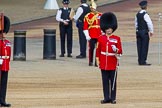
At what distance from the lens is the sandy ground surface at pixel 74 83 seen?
53.3 ft

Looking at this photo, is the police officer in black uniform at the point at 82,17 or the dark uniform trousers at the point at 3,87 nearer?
the dark uniform trousers at the point at 3,87

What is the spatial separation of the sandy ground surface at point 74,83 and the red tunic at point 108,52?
2.69 feet

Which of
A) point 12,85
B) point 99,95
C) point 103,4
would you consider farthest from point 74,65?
point 103,4

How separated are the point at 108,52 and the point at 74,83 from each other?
3682 millimetres

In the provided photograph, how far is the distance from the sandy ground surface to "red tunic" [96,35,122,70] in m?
0.82

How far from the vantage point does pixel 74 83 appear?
1952 cm

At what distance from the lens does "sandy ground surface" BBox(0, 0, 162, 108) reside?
53.3 ft

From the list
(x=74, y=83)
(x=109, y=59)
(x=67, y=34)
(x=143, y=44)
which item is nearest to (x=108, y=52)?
(x=109, y=59)

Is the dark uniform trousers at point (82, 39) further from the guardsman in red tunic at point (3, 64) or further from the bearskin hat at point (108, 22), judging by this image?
the guardsman in red tunic at point (3, 64)

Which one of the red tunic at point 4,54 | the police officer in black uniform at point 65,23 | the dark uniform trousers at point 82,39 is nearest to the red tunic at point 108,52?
the red tunic at point 4,54

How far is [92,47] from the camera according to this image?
78.7 feet

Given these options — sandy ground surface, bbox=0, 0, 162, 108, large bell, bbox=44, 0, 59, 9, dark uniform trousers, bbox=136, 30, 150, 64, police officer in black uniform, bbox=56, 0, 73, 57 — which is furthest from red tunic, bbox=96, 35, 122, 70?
large bell, bbox=44, 0, 59, 9

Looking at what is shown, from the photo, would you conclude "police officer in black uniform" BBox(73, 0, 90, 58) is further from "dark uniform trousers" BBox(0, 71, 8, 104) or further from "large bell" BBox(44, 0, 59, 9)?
"large bell" BBox(44, 0, 59, 9)

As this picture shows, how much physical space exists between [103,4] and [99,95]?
105ft
